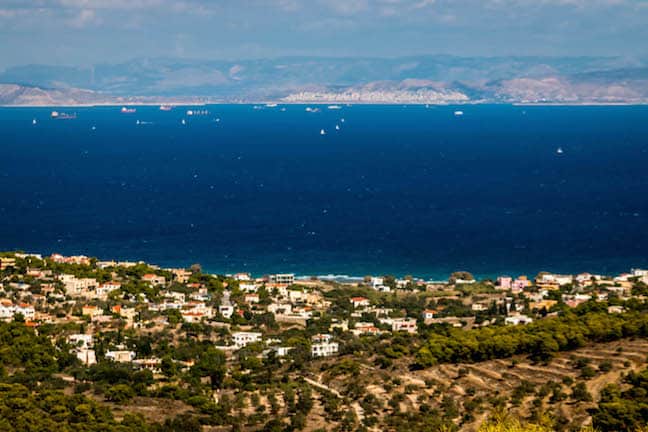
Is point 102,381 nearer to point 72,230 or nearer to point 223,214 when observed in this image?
point 72,230

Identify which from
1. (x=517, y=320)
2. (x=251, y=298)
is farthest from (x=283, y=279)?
(x=517, y=320)

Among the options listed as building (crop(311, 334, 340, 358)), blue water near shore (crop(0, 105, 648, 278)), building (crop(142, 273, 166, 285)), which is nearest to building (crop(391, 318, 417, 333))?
building (crop(311, 334, 340, 358))

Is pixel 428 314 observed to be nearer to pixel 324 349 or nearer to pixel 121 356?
pixel 324 349

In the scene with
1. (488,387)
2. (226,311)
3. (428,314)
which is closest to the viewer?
(488,387)

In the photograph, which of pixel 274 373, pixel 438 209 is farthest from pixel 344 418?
pixel 438 209

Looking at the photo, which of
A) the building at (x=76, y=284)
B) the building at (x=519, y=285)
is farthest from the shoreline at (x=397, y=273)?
the building at (x=76, y=284)
